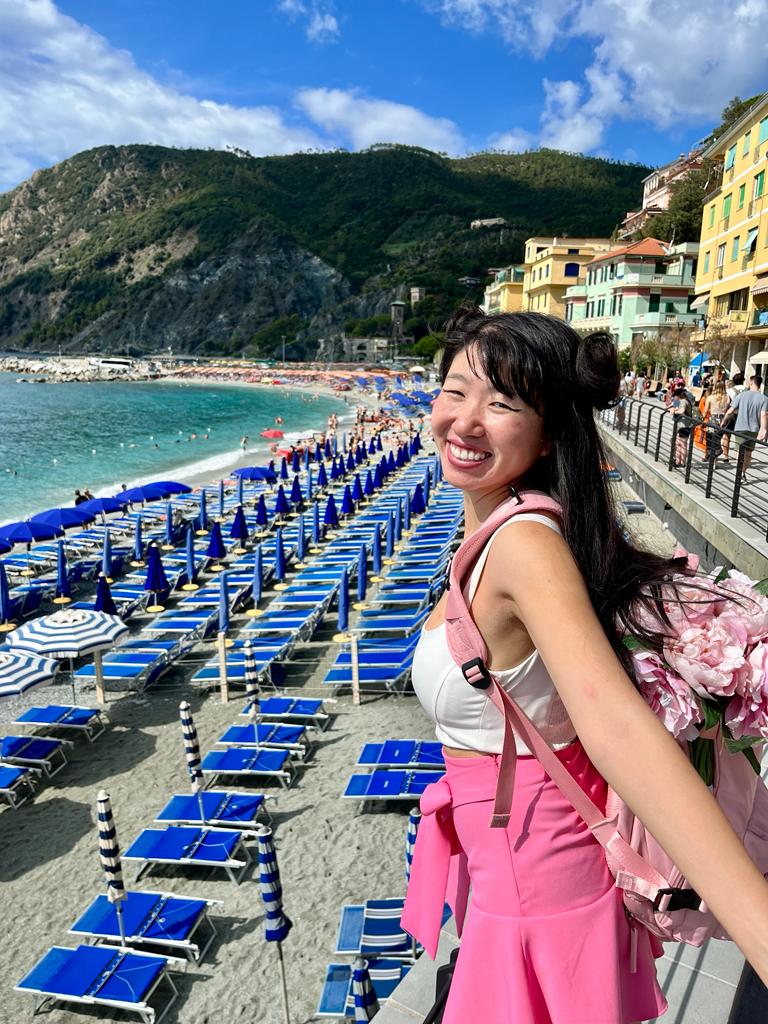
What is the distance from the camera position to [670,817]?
90 centimetres

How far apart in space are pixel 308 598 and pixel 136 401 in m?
72.9

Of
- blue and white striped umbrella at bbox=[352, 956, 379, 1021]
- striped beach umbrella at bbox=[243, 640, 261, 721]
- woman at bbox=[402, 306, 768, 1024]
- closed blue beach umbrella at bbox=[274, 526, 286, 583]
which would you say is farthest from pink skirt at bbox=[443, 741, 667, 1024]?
closed blue beach umbrella at bbox=[274, 526, 286, 583]

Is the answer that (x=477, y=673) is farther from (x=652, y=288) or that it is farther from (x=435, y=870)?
(x=652, y=288)

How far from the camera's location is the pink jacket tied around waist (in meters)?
1.36

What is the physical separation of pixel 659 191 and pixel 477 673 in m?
71.3

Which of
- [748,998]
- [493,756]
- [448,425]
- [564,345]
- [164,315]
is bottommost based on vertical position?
[748,998]

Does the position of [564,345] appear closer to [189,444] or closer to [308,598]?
[308,598]

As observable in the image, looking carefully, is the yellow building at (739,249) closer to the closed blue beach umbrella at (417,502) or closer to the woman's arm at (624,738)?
the closed blue beach umbrella at (417,502)

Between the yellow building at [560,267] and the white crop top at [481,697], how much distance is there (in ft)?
196

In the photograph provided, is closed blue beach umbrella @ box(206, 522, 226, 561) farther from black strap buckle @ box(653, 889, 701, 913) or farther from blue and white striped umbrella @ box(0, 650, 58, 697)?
black strap buckle @ box(653, 889, 701, 913)

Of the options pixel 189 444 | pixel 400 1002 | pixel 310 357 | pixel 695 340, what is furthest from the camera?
pixel 310 357

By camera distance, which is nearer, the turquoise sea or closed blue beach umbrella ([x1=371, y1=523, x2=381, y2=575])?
closed blue beach umbrella ([x1=371, y1=523, x2=381, y2=575])

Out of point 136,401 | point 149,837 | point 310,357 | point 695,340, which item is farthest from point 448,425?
point 310,357

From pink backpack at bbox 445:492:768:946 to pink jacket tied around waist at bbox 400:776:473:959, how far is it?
7.6 inches
